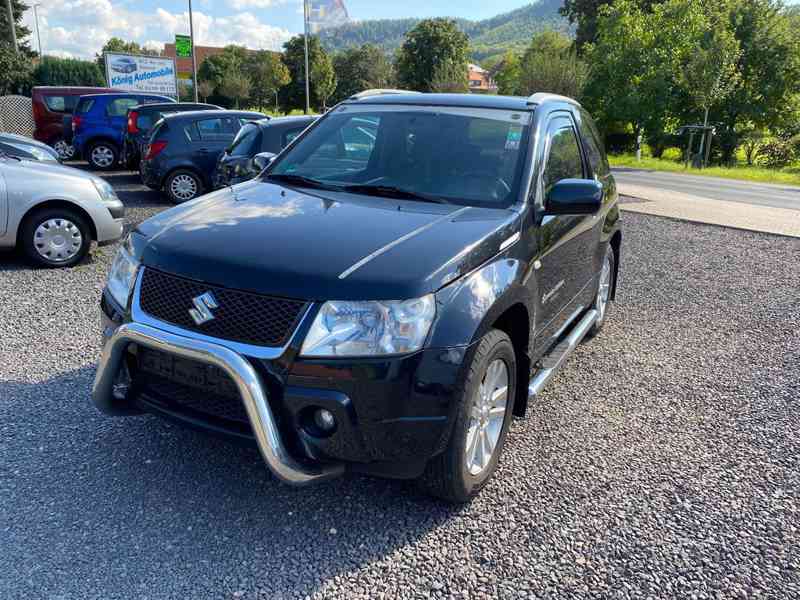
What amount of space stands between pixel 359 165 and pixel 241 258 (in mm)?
1434

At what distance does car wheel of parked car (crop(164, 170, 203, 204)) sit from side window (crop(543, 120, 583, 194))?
A: 8.61 m

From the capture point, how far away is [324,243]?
279 centimetres

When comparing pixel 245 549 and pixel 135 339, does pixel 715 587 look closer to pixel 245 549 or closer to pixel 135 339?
pixel 245 549

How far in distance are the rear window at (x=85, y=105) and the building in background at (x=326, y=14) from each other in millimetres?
19282

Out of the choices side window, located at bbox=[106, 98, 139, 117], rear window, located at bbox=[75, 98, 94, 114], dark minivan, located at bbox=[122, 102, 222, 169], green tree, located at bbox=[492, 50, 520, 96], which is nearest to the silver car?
dark minivan, located at bbox=[122, 102, 222, 169]

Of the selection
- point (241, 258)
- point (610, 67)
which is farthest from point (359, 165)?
A: point (610, 67)

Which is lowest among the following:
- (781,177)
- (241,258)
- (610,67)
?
(781,177)

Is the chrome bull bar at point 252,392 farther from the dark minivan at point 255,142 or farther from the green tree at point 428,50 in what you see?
the green tree at point 428,50

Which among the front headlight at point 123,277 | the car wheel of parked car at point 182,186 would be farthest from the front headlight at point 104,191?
the front headlight at point 123,277

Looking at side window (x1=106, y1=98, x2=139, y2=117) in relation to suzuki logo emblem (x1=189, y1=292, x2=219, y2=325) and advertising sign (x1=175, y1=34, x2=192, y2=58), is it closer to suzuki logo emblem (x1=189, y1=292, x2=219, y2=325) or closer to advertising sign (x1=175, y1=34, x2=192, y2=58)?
advertising sign (x1=175, y1=34, x2=192, y2=58)

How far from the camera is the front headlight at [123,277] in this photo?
2.94 m

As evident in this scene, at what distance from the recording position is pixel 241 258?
266 cm

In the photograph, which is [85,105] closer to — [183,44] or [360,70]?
[183,44]

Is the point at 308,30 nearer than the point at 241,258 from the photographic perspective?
No
